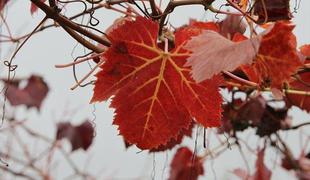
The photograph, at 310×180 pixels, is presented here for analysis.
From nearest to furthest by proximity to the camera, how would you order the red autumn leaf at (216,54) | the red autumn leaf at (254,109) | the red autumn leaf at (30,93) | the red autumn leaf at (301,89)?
the red autumn leaf at (216,54), the red autumn leaf at (301,89), the red autumn leaf at (254,109), the red autumn leaf at (30,93)

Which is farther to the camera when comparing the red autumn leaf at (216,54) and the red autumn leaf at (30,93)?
the red autumn leaf at (30,93)

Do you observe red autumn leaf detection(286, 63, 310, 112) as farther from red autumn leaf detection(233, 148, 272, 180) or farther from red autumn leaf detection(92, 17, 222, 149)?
red autumn leaf detection(233, 148, 272, 180)

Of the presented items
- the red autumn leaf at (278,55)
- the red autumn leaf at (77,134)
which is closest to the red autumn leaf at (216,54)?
the red autumn leaf at (278,55)

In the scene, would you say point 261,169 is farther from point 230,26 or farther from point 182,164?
point 230,26

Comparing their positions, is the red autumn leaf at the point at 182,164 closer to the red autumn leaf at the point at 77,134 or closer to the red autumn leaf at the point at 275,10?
the red autumn leaf at the point at 77,134

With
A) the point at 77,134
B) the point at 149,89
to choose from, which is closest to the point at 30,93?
the point at 77,134

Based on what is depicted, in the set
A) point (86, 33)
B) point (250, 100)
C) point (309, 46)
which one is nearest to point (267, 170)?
point (250, 100)
